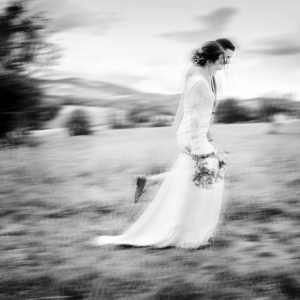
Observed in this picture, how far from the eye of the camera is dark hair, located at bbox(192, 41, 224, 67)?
13.8 feet

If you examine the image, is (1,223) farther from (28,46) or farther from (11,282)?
(28,46)

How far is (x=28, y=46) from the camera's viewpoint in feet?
32.4

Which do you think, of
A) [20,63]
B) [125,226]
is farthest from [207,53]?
[20,63]

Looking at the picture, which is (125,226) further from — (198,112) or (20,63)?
(20,63)

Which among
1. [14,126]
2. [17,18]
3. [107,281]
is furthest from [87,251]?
[17,18]

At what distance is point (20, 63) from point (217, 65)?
248 inches

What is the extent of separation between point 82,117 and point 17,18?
10.1ft

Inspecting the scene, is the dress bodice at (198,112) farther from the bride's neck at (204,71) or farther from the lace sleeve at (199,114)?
the bride's neck at (204,71)

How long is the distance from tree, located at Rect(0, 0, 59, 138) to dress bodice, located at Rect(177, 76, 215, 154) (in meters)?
6.09

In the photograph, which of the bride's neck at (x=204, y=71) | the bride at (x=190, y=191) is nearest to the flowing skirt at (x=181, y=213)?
the bride at (x=190, y=191)

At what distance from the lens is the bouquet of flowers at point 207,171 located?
4.28 m

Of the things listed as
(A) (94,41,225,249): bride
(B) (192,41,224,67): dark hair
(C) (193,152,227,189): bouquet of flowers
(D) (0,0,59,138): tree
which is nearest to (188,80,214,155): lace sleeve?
(A) (94,41,225,249): bride

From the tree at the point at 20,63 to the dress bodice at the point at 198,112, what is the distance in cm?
609

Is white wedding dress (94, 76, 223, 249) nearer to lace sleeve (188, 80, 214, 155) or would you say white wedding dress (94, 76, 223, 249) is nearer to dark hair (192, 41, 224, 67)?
lace sleeve (188, 80, 214, 155)
